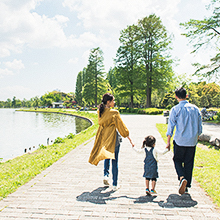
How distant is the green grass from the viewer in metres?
3.56

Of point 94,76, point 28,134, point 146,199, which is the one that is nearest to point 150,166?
point 146,199

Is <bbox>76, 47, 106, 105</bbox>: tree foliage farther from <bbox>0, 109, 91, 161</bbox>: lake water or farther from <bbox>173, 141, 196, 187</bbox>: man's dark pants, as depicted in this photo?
<bbox>173, 141, 196, 187</bbox>: man's dark pants

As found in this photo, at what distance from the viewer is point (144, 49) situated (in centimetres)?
3247

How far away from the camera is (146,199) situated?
10.8 ft

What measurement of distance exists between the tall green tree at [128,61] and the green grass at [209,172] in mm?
27789

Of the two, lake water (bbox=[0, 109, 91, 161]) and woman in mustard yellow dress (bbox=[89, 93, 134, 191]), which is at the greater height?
woman in mustard yellow dress (bbox=[89, 93, 134, 191])

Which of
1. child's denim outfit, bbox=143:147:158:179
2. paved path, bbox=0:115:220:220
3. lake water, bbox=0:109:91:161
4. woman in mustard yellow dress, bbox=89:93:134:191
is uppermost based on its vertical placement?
woman in mustard yellow dress, bbox=89:93:134:191

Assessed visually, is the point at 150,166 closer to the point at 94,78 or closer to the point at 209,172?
the point at 209,172

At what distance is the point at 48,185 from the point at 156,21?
110 feet

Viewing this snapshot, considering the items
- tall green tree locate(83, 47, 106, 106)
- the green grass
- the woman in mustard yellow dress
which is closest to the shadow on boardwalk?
the woman in mustard yellow dress

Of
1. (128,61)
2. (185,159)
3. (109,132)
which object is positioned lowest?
(185,159)

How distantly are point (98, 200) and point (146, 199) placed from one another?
0.80 meters

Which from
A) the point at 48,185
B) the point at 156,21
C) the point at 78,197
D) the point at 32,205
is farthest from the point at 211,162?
the point at 156,21

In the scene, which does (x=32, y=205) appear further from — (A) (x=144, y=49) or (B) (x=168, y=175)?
(A) (x=144, y=49)
